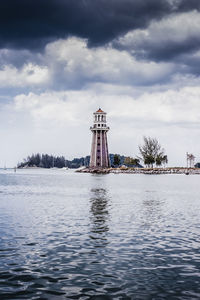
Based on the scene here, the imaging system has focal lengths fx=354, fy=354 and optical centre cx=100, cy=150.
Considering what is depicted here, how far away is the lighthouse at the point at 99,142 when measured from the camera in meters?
166

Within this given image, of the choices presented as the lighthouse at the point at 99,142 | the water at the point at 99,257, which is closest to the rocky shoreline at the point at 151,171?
the lighthouse at the point at 99,142

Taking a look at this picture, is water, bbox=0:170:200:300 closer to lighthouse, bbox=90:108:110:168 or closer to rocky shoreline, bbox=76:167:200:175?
lighthouse, bbox=90:108:110:168

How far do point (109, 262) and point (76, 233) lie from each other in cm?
601

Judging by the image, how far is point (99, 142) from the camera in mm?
165250

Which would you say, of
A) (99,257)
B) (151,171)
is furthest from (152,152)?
(99,257)

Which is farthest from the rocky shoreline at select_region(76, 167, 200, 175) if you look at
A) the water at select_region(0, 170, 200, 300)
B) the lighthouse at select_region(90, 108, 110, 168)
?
the water at select_region(0, 170, 200, 300)

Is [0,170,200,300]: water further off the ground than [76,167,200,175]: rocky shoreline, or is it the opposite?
[76,167,200,175]: rocky shoreline

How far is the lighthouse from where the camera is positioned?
165625mm

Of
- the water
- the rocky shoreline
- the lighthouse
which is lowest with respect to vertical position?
the water

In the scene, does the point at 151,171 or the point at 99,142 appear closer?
the point at 99,142

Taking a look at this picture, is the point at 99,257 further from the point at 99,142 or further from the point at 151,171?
the point at 151,171

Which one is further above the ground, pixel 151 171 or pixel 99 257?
pixel 151 171

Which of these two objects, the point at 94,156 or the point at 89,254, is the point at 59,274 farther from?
the point at 94,156

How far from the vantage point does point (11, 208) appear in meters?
30.2
